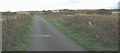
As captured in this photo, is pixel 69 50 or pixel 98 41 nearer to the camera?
pixel 69 50

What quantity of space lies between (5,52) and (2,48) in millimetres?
351

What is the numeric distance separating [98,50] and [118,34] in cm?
233

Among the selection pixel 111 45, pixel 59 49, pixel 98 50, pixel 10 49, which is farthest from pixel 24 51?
pixel 111 45

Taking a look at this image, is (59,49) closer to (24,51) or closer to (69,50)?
(69,50)

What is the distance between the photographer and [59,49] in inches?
567

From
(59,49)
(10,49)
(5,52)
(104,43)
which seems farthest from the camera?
(104,43)

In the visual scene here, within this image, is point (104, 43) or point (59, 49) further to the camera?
point (104, 43)

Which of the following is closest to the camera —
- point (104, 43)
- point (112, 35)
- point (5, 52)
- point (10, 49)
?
point (5, 52)

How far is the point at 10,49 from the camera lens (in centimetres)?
1340

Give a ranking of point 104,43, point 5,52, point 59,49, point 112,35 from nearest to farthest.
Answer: point 5,52 → point 59,49 → point 104,43 → point 112,35

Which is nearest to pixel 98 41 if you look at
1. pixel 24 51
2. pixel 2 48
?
pixel 24 51

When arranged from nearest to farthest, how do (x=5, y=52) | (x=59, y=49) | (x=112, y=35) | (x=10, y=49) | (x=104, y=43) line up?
(x=5, y=52)
(x=10, y=49)
(x=59, y=49)
(x=104, y=43)
(x=112, y=35)

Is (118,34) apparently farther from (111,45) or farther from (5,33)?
(5,33)

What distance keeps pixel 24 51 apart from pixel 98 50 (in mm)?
3489
